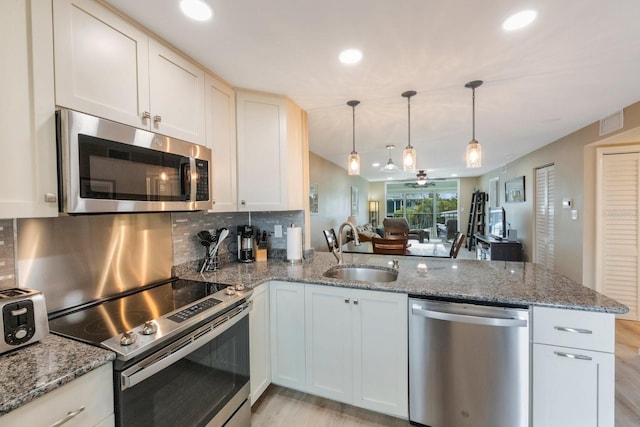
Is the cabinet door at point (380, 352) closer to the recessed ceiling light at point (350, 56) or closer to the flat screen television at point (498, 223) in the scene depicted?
the recessed ceiling light at point (350, 56)

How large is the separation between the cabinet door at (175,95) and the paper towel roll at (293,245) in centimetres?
101

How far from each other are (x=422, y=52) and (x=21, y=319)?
2.32 metres

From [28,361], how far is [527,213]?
626 cm

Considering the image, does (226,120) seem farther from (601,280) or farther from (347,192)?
(347,192)

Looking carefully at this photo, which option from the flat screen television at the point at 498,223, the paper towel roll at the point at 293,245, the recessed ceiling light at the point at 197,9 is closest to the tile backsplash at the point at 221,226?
the paper towel roll at the point at 293,245

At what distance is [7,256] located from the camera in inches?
44.8

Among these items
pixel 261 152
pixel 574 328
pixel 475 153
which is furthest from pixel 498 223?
pixel 261 152

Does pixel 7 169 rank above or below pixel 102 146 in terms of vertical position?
below

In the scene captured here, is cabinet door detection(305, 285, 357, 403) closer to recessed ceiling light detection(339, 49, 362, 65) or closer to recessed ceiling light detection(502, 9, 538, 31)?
recessed ceiling light detection(339, 49, 362, 65)

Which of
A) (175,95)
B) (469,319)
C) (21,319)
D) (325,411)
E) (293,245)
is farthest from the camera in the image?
(293,245)

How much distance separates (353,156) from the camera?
2402 millimetres

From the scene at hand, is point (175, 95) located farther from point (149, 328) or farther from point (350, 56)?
point (149, 328)

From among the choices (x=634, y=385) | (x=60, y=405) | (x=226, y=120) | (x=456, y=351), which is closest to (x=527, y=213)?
(x=634, y=385)

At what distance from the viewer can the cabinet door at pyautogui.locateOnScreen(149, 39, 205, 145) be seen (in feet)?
4.90
